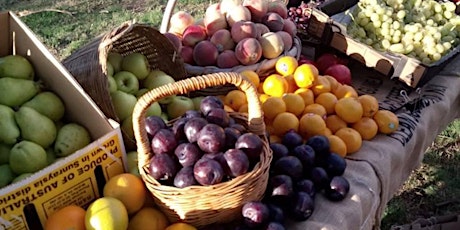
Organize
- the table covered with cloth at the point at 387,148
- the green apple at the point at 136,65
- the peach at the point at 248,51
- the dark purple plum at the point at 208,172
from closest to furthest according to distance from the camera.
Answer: the dark purple plum at the point at 208,172, the table covered with cloth at the point at 387,148, the green apple at the point at 136,65, the peach at the point at 248,51

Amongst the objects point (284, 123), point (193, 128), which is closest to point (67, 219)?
point (193, 128)

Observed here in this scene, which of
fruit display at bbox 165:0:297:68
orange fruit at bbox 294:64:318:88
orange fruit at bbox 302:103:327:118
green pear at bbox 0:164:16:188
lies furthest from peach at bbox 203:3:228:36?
green pear at bbox 0:164:16:188

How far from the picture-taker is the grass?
2.52m

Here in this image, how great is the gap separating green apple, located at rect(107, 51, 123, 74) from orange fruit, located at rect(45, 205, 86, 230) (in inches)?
20.3

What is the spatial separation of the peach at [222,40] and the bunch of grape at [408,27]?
551mm

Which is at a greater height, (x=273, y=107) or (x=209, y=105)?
(x=209, y=105)

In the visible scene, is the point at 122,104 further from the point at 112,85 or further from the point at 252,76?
the point at 252,76

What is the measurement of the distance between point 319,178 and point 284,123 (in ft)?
0.73

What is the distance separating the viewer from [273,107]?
1.49 m

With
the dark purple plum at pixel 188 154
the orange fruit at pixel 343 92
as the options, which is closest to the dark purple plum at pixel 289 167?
the dark purple plum at pixel 188 154

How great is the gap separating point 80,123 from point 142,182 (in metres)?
0.25

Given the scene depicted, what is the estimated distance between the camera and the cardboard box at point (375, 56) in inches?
73.5

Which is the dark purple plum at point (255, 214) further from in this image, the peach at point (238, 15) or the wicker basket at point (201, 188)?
the peach at point (238, 15)

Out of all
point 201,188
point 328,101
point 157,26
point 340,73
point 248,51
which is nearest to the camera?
point 201,188
